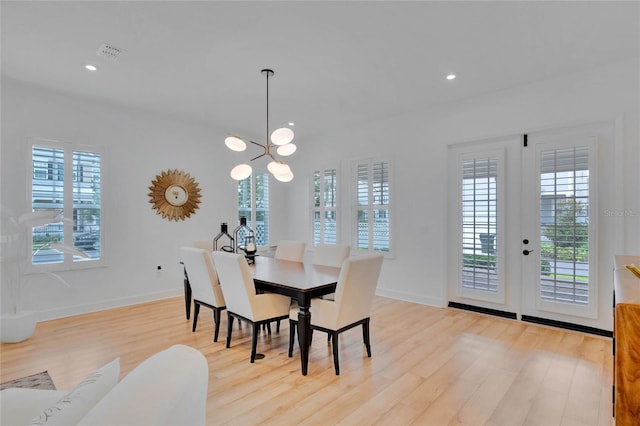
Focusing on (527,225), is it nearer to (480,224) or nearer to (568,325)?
(480,224)

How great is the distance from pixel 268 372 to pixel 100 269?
3.06m

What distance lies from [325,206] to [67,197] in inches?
147

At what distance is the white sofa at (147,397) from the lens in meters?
0.69

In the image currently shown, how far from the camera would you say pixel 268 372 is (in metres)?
2.67

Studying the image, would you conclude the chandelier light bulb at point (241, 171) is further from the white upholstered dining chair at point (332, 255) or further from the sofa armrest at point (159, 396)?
the sofa armrest at point (159, 396)

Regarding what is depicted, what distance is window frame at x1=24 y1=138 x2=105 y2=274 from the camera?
151 inches

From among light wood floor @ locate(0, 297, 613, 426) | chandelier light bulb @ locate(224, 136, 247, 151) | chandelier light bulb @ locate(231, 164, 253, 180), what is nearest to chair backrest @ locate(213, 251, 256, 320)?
light wood floor @ locate(0, 297, 613, 426)

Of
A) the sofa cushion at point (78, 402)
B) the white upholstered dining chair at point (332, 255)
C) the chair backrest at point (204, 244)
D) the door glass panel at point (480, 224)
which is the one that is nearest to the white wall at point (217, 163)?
the door glass panel at point (480, 224)

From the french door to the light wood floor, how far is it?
0.33 meters

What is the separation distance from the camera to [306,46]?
2893mm

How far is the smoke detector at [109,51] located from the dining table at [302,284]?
236 centimetres

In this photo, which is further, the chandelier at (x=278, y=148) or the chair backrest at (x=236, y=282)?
the chandelier at (x=278, y=148)

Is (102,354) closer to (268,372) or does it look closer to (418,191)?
(268,372)

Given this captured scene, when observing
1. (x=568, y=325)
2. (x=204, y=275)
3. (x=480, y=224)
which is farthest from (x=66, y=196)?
(x=568, y=325)
